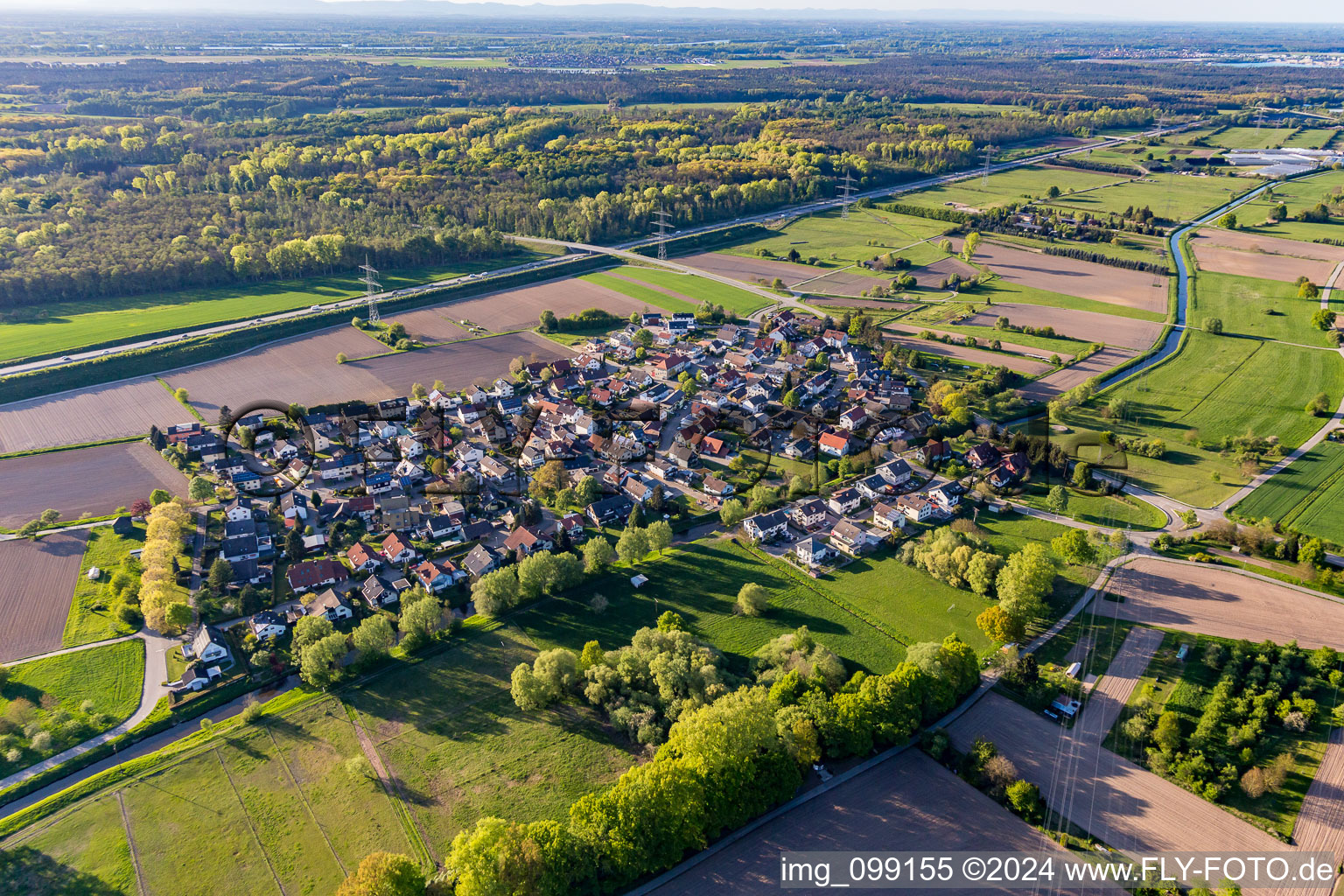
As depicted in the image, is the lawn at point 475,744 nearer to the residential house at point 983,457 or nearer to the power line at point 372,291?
the residential house at point 983,457

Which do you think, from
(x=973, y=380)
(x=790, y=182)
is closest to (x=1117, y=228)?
(x=790, y=182)

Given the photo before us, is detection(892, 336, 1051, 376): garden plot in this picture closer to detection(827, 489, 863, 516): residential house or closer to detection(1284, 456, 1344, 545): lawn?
detection(1284, 456, 1344, 545): lawn

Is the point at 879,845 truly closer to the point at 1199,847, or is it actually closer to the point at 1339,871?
the point at 1199,847

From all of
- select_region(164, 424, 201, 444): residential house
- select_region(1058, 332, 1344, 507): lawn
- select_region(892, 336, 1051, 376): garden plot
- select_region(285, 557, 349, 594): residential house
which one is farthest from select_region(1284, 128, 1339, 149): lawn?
select_region(164, 424, 201, 444): residential house

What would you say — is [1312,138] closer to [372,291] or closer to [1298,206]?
[1298,206]

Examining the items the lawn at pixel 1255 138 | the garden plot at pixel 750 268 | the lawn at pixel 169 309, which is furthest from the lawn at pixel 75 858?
the lawn at pixel 1255 138

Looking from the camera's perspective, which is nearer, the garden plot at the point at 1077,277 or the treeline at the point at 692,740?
the treeline at the point at 692,740
